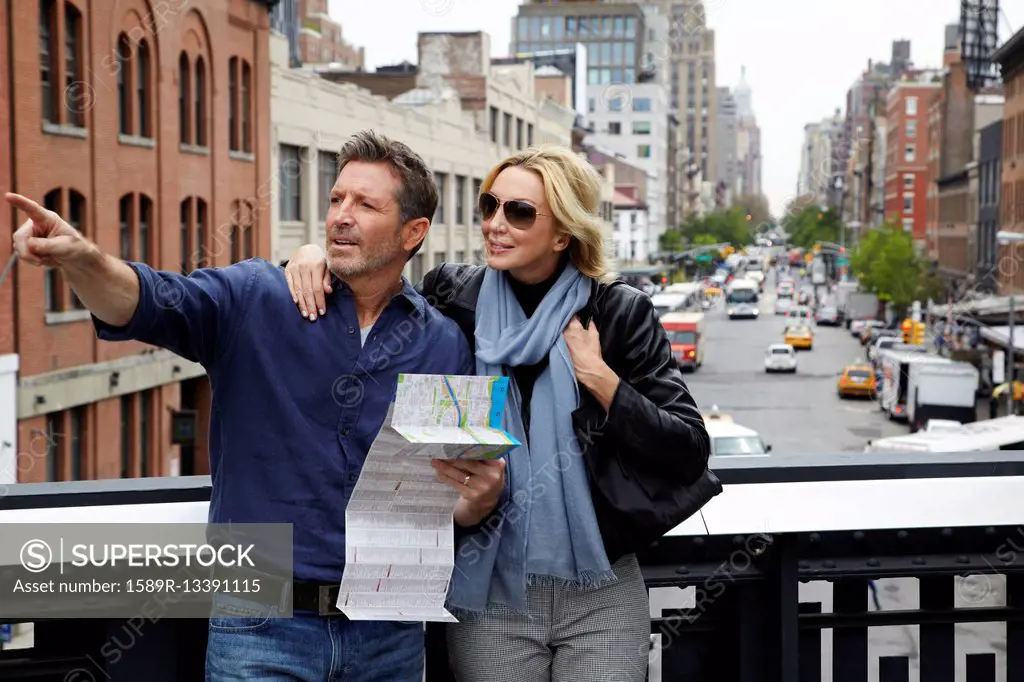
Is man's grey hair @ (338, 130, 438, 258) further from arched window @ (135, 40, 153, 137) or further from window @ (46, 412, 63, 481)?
arched window @ (135, 40, 153, 137)

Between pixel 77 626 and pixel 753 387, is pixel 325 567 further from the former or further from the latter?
pixel 753 387

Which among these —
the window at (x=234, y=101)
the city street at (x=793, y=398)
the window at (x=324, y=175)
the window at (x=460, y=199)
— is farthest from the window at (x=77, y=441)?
the window at (x=460, y=199)

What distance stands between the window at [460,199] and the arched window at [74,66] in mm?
27149

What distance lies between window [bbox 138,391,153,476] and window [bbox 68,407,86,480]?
7.88 feet

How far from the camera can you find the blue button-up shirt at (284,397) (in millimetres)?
3232

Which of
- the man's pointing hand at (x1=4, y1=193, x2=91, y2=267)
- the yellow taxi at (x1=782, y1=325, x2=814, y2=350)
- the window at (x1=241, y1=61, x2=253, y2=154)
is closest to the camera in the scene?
the man's pointing hand at (x1=4, y1=193, x2=91, y2=267)

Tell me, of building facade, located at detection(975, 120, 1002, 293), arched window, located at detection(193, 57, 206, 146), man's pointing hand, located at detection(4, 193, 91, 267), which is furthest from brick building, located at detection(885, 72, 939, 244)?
man's pointing hand, located at detection(4, 193, 91, 267)

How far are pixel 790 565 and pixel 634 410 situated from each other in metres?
0.97

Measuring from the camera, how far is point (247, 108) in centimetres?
3328

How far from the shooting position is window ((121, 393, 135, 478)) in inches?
1042

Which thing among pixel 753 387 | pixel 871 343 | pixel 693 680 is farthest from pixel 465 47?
pixel 693 680

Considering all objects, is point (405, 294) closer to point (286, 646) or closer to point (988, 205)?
point (286, 646)

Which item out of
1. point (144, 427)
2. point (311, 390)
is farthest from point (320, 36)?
point (311, 390)

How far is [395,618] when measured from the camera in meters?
3.22
